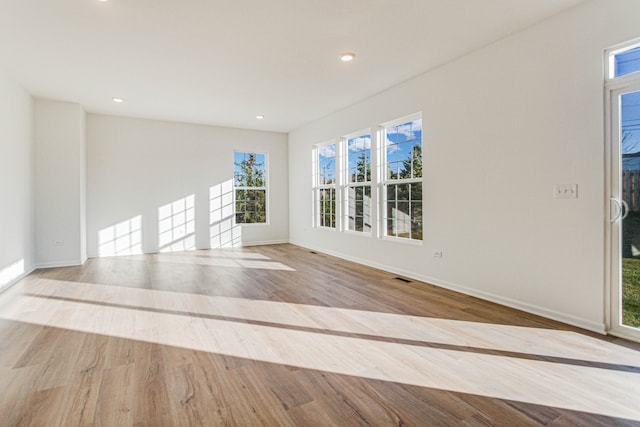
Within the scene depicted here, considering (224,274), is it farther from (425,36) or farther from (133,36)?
(425,36)

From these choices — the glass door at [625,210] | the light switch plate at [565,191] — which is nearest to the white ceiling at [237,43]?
the glass door at [625,210]

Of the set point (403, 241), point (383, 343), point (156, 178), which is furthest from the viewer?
point (156, 178)

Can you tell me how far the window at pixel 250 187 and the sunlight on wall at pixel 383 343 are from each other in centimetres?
413

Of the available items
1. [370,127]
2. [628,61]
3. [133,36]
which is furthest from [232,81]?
[628,61]

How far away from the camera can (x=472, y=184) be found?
11.9ft

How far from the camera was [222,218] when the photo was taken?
23.8 feet

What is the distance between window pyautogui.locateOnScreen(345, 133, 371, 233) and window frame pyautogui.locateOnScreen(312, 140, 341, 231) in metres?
0.22

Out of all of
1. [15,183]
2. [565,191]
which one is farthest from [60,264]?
[565,191]

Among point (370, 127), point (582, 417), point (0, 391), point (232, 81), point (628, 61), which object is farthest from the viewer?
point (370, 127)

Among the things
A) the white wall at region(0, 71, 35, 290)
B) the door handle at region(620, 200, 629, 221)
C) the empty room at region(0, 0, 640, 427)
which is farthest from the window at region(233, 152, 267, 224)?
the door handle at region(620, 200, 629, 221)

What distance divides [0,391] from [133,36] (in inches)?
123

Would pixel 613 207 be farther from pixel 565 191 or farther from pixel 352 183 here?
pixel 352 183

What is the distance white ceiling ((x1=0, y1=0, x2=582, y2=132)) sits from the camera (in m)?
2.75

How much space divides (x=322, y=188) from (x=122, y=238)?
4.13 metres
